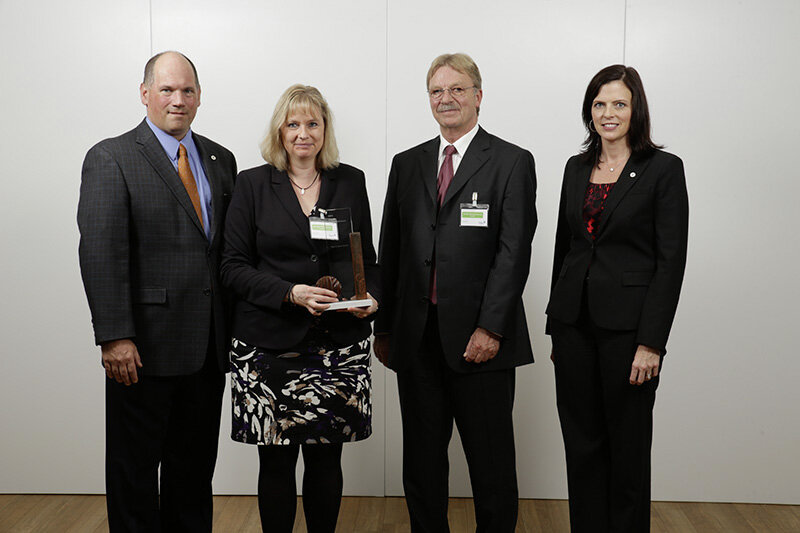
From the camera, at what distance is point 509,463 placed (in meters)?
2.61

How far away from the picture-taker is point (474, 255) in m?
2.51

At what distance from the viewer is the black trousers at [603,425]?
97.6 inches

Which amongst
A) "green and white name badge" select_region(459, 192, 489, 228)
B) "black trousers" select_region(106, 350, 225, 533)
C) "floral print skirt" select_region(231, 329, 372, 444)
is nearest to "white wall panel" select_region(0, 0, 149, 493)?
"black trousers" select_region(106, 350, 225, 533)

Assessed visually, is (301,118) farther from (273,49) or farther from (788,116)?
(788,116)

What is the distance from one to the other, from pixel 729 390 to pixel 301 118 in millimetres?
2626

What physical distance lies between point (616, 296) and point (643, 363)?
0.24m

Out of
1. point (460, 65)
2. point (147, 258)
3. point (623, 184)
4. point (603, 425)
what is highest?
point (460, 65)

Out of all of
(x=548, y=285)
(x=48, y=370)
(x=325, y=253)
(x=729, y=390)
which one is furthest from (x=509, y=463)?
Result: (x=48, y=370)

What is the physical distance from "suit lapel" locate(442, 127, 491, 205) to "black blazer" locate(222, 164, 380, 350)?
361 millimetres

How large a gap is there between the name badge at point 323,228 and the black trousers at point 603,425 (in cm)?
88

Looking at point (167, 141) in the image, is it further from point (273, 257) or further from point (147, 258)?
point (273, 257)

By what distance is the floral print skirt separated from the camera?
2465 mm

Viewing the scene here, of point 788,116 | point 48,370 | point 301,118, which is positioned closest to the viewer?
point 301,118

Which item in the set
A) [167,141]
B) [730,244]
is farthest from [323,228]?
[730,244]
